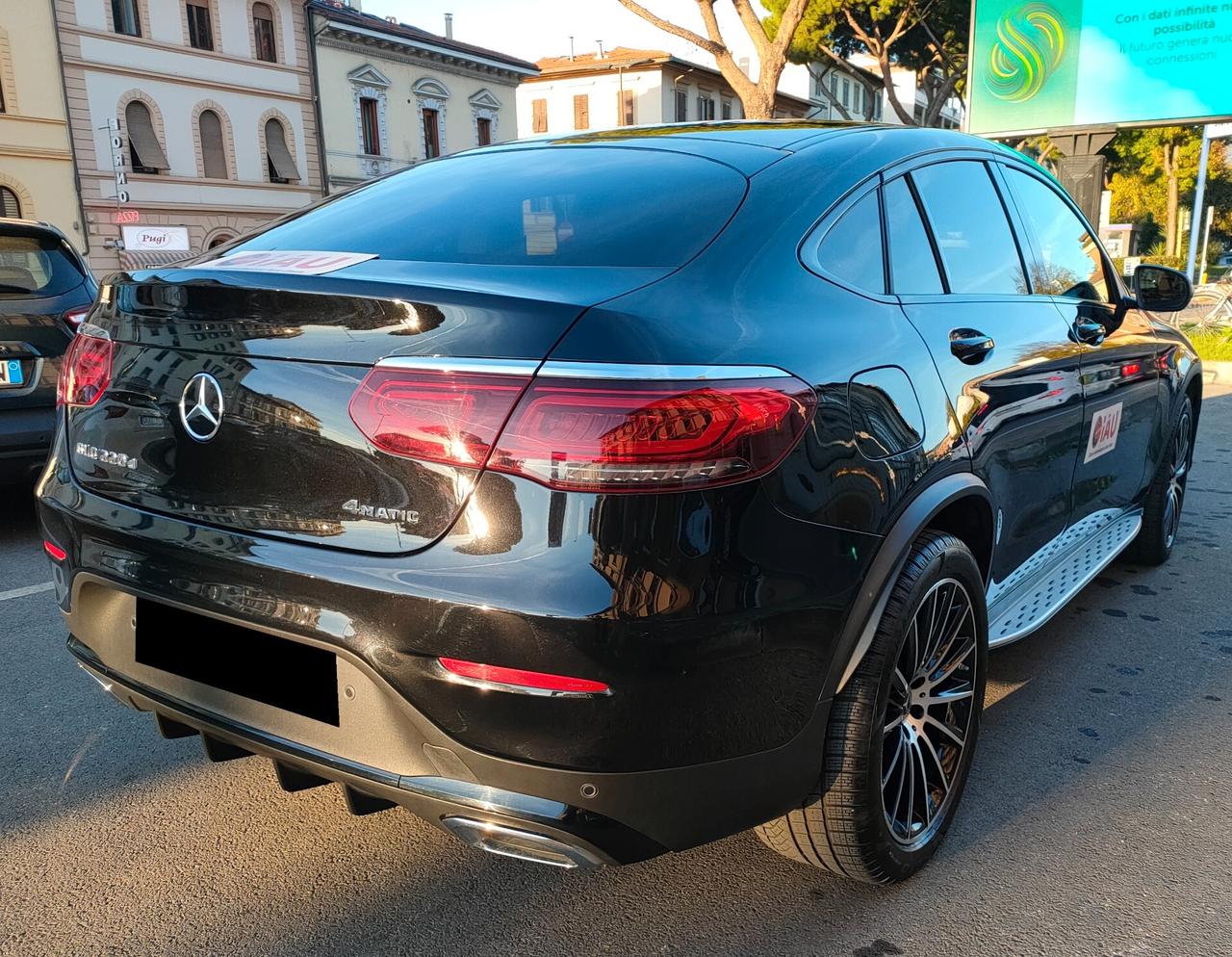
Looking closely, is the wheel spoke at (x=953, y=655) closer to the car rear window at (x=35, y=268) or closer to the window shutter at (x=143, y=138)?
the car rear window at (x=35, y=268)

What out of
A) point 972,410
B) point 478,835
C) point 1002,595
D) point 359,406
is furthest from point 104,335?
point 1002,595

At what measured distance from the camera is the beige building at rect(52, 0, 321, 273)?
92.9 ft

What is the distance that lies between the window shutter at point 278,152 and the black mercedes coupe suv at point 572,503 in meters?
33.1

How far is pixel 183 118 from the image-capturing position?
30250 millimetres

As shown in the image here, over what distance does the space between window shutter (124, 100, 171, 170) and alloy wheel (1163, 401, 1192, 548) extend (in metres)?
30.4

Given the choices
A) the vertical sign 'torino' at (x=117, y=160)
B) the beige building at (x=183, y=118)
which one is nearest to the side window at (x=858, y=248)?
the beige building at (x=183, y=118)

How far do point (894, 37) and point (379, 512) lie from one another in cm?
3382

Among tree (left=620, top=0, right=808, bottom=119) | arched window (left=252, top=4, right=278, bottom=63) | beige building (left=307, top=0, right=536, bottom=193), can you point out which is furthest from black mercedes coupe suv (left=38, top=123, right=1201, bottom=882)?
arched window (left=252, top=4, right=278, bottom=63)

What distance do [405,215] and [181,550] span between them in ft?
2.88

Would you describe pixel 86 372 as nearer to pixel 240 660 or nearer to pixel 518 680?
pixel 240 660

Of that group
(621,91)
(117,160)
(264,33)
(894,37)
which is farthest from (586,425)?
(621,91)

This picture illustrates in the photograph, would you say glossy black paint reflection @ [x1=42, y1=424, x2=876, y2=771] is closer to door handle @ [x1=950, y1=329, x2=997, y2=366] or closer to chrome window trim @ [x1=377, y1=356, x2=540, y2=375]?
chrome window trim @ [x1=377, y1=356, x2=540, y2=375]

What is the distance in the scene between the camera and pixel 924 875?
89.3 inches

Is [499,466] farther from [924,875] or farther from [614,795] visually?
[924,875]
